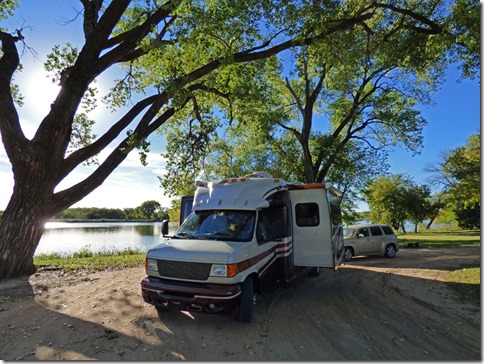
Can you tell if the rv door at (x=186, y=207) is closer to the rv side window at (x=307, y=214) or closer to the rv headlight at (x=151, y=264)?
the rv side window at (x=307, y=214)

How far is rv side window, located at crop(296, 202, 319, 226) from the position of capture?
321 inches

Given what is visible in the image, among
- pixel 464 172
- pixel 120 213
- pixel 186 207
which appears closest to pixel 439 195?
pixel 464 172

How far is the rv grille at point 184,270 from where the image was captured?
5.45 m

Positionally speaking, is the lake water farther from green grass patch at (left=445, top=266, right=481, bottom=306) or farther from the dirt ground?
green grass patch at (left=445, top=266, right=481, bottom=306)

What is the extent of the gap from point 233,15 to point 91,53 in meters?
5.34

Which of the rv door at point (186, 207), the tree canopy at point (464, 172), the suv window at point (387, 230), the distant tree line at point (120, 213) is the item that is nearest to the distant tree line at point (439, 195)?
the tree canopy at point (464, 172)

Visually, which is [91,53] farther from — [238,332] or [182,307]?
[238,332]

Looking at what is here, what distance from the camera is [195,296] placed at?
530cm

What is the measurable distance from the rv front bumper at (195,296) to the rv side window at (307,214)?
11.1 ft

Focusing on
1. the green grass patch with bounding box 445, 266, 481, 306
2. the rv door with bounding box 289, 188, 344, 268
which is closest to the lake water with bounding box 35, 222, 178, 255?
the rv door with bounding box 289, 188, 344, 268

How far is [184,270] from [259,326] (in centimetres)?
171

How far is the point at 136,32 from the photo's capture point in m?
11.3

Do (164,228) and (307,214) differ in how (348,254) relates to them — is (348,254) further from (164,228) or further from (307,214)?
(164,228)

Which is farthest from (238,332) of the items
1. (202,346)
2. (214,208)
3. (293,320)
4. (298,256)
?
(298,256)
